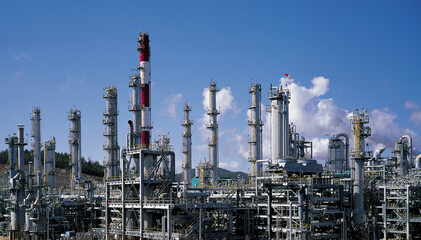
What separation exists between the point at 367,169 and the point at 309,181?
20795 mm

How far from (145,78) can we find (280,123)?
1438 cm

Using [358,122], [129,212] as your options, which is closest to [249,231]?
[129,212]

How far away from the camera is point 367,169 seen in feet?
177

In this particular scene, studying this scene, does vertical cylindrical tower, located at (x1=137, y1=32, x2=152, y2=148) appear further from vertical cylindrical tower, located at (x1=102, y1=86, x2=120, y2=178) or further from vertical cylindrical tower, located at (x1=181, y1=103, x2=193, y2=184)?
vertical cylindrical tower, located at (x1=181, y1=103, x2=193, y2=184)

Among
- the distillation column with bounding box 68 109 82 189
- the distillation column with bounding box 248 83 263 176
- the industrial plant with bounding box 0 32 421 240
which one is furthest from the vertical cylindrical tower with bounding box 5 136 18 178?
the distillation column with bounding box 248 83 263 176

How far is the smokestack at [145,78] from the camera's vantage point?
47.8 metres

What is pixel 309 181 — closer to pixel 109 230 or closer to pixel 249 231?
pixel 249 231

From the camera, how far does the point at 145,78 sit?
161 ft

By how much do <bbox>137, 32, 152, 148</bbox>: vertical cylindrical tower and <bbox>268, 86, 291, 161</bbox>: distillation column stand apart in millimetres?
11787

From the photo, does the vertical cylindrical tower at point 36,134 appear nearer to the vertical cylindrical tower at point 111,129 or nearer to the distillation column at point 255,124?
the vertical cylindrical tower at point 111,129

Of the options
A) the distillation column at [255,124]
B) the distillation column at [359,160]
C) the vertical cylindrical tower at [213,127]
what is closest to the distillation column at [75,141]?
the vertical cylindrical tower at [213,127]

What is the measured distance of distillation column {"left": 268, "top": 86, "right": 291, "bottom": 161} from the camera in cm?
4275

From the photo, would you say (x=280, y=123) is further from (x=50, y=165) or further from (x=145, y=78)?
(x=50, y=165)

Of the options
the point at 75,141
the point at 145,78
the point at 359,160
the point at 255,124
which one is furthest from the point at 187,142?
the point at 359,160
